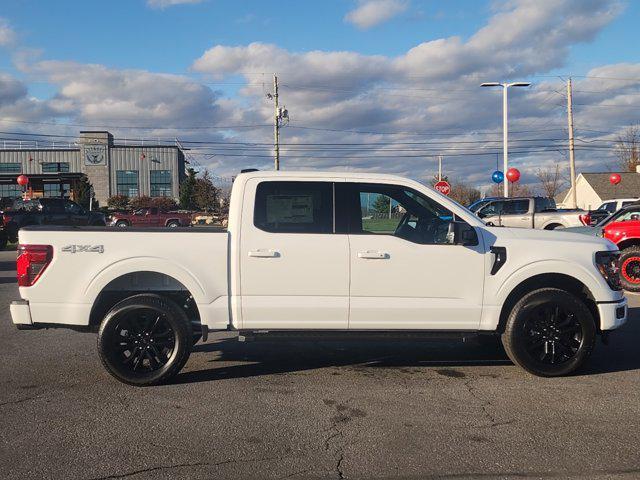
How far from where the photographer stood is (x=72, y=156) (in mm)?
78000

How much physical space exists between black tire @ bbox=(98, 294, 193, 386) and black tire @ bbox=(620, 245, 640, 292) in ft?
30.7

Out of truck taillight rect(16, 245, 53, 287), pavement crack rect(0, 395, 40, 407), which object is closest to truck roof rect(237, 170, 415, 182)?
truck taillight rect(16, 245, 53, 287)

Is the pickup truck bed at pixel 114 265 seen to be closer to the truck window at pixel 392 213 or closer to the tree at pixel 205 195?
the truck window at pixel 392 213

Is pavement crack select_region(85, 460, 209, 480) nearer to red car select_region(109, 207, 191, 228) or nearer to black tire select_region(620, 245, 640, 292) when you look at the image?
black tire select_region(620, 245, 640, 292)

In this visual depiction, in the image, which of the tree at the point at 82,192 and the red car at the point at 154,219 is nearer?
the red car at the point at 154,219

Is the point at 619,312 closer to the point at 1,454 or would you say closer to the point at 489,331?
the point at 489,331

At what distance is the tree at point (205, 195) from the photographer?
61.3 metres

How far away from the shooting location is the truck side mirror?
219 inches

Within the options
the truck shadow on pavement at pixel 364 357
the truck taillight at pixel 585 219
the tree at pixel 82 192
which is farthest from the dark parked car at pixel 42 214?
the tree at pixel 82 192

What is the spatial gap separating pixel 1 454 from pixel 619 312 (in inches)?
211

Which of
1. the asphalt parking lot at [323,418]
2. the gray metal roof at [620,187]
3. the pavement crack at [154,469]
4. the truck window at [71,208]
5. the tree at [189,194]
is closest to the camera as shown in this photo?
the pavement crack at [154,469]

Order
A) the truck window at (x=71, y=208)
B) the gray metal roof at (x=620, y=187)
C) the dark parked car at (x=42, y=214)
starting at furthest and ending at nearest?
the gray metal roof at (x=620, y=187) → the truck window at (x=71, y=208) → the dark parked car at (x=42, y=214)

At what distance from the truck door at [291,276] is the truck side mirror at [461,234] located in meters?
0.96

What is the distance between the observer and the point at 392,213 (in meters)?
5.93
